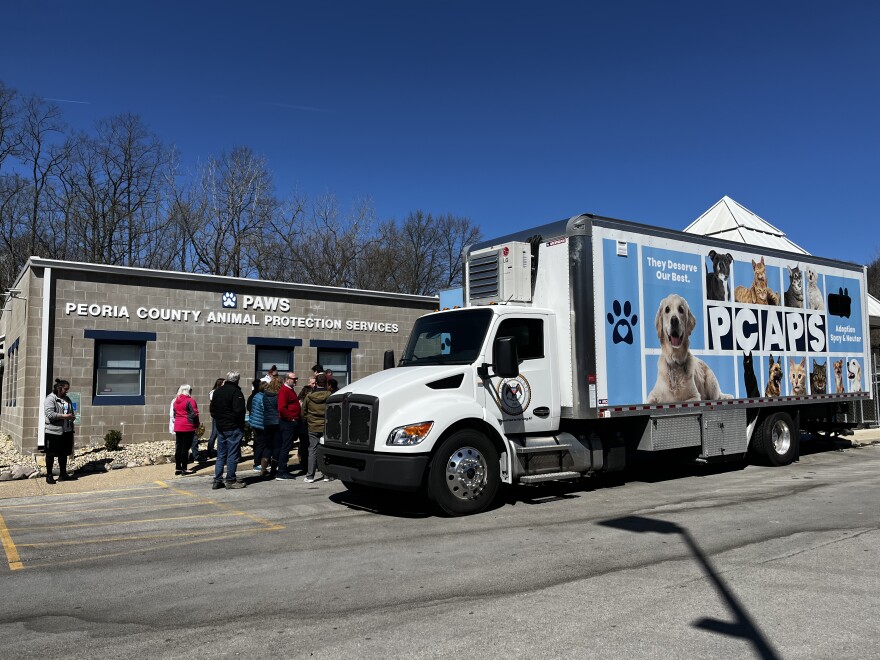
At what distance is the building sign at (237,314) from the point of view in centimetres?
1647

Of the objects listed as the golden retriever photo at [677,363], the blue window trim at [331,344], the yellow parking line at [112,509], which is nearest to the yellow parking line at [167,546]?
the yellow parking line at [112,509]

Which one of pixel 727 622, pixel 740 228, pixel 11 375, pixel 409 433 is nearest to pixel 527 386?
pixel 409 433

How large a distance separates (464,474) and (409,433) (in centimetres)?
88

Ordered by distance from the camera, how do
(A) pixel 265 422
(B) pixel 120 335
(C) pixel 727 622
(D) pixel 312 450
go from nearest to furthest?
(C) pixel 727 622, (D) pixel 312 450, (A) pixel 265 422, (B) pixel 120 335

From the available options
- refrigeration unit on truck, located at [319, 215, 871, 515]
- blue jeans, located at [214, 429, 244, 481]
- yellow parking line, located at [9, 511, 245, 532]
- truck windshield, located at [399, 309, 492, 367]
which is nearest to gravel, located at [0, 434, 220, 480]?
blue jeans, located at [214, 429, 244, 481]

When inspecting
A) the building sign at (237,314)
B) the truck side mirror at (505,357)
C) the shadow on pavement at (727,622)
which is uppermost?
the building sign at (237,314)

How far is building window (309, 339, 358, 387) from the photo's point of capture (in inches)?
780

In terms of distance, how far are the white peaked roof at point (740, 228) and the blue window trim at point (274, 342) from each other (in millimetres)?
14784

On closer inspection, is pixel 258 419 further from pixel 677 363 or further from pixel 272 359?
pixel 272 359

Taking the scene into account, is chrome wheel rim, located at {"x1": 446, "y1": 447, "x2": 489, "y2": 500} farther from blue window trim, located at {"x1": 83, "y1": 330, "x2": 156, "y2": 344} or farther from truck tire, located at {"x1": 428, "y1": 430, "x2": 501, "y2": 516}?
blue window trim, located at {"x1": 83, "y1": 330, "x2": 156, "y2": 344}

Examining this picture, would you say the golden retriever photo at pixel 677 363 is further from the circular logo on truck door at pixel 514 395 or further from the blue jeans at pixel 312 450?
the blue jeans at pixel 312 450

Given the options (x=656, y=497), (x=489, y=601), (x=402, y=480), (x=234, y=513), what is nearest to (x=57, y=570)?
(x=234, y=513)

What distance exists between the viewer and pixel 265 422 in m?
11.7

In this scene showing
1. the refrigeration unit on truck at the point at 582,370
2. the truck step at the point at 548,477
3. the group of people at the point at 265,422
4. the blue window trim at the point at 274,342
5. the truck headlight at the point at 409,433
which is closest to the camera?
the truck headlight at the point at 409,433
